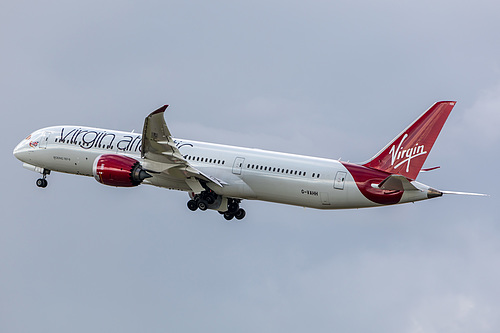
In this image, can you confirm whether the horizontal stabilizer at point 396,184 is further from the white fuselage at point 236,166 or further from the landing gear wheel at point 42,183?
the landing gear wheel at point 42,183

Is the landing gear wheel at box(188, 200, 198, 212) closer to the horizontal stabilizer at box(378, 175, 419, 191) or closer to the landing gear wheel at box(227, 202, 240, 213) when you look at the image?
the landing gear wheel at box(227, 202, 240, 213)

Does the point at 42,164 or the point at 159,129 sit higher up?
the point at 159,129

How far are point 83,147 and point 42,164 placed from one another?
422cm

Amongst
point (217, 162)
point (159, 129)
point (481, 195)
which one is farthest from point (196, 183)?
point (481, 195)

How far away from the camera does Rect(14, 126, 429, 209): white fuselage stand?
57.1 meters

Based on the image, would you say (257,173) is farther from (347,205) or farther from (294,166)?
(347,205)

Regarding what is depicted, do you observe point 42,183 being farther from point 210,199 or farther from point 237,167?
point 237,167

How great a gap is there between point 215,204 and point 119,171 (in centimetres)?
792

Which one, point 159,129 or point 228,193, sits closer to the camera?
point 159,129

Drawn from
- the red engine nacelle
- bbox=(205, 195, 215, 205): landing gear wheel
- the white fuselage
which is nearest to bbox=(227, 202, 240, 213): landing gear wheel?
bbox=(205, 195, 215, 205): landing gear wheel

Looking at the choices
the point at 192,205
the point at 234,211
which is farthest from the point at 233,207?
the point at 192,205

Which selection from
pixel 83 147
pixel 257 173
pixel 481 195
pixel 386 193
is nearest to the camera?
pixel 481 195

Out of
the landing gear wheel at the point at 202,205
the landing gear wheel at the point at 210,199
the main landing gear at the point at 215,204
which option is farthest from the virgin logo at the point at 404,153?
the landing gear wheel at the point at 202,205

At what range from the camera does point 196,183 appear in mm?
60188
